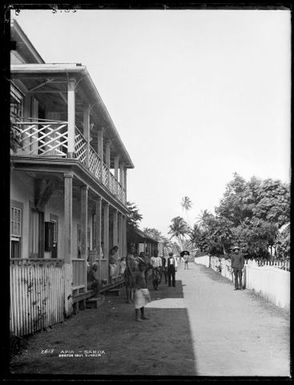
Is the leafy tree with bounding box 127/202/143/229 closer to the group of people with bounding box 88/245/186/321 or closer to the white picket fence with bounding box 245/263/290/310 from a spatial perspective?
the group of people with bounding box 88/245/186/321

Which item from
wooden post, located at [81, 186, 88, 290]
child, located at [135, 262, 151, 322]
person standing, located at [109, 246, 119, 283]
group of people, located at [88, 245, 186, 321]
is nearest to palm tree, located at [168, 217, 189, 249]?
group of people, located at [88, 245, 186, 321]

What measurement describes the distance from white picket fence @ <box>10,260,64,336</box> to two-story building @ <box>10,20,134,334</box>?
0.25 meters

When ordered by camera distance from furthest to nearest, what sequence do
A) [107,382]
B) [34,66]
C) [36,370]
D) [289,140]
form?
[34,66], [36,370], [289,140], [107,382]

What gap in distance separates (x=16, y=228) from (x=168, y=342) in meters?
6.06

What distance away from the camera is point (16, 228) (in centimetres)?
1440

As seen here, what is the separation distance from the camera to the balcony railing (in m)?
13.1

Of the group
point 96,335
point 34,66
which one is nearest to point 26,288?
point 96,335

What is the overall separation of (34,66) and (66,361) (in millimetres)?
7440

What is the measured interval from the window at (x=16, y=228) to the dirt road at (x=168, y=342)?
2.35m

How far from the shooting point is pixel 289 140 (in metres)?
6.97

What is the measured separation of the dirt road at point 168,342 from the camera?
7.78 metres

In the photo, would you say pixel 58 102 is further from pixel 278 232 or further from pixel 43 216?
pixel 278 232

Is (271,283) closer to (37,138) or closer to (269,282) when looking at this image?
(269,282)

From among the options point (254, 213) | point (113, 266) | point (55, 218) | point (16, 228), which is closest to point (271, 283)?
point (113, 266)
